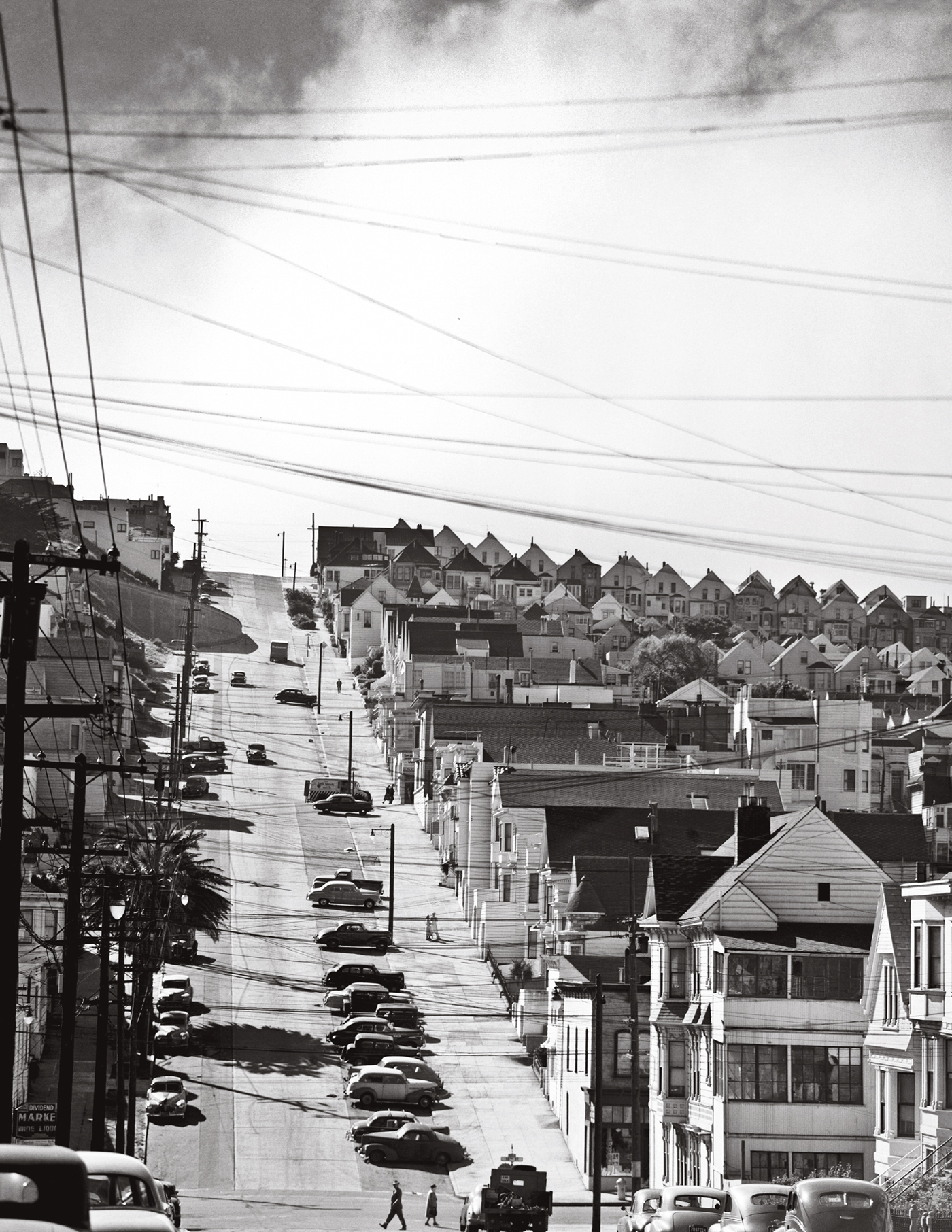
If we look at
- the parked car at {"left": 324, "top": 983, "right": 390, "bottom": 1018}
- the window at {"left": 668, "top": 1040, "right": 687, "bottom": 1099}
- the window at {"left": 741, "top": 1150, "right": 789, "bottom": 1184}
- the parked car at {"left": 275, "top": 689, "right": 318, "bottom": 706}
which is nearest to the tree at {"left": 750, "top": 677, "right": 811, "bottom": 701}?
the parked car at {"left": 275, "top": 689, "right": 318, "bottom": 706}

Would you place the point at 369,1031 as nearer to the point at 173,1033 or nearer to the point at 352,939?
the point at 173,1033

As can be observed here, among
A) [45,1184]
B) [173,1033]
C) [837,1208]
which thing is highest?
[45,1184]

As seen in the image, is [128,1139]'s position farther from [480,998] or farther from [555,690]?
[555,690]

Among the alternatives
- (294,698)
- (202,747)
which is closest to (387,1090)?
(202,747)

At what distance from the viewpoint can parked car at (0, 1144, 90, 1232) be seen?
14.8 m

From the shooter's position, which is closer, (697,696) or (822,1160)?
(822,1160)

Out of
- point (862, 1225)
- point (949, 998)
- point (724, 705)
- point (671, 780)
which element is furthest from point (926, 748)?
point (862, 1225)

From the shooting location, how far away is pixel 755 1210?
30.1 metres

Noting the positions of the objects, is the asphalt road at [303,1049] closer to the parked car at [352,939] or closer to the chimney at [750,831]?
the parked car at [352,939]

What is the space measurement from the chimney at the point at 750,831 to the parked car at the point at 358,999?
17.3 metres

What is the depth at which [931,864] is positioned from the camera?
228 feet

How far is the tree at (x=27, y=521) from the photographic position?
559 feet

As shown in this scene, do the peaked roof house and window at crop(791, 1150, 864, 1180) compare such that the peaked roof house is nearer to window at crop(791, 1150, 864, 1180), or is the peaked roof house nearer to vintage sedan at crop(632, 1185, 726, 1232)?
window at crop(791, 1150, 864, 1180)

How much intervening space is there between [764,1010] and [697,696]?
98658 millimetres
